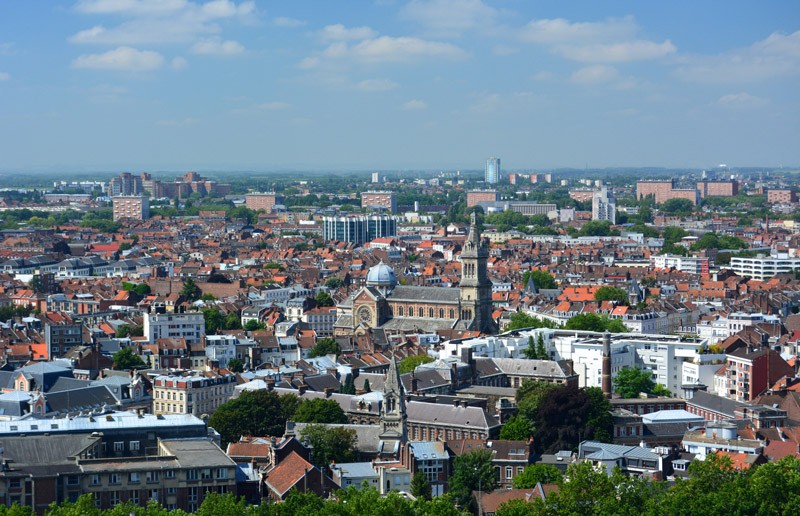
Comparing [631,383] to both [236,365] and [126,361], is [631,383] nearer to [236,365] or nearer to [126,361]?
[236,365]

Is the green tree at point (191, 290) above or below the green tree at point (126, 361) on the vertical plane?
below

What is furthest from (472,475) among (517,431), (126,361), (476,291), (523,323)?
(523,323)

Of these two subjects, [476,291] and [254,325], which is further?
[254,325]

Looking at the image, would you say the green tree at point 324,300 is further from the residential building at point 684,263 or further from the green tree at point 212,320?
the residential building at point 684,263

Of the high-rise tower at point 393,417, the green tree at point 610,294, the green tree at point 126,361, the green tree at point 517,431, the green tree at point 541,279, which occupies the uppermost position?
the high-rise tower at point 393,417

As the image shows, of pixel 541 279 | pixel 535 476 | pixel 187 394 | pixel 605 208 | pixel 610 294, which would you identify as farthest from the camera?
pixel 605 208

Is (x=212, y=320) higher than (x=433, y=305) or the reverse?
the reverse

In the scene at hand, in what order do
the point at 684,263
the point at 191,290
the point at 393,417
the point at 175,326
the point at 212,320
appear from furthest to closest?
the point at 684,263 < the point at 191,290 < the point at 212,320 < the point at 175,326 < the point at 393,417

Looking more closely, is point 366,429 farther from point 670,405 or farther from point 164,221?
point 164,221

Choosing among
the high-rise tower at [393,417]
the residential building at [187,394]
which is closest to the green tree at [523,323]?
the residential building at [187,394]
